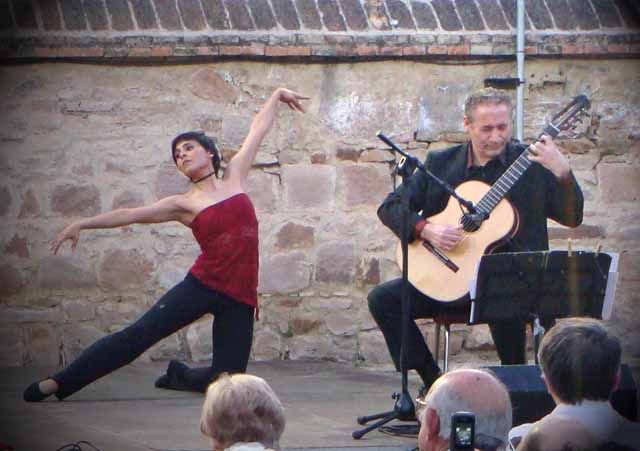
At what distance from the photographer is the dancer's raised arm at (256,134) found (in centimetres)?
757

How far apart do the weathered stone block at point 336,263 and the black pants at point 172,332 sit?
1528mm

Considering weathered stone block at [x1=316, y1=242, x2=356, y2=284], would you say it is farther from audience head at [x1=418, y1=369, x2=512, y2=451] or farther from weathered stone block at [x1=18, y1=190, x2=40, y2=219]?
audience head at [x1=418, y1=369, x2=512, y2=451]

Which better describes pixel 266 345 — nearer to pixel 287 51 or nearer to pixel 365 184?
pixel 365 184

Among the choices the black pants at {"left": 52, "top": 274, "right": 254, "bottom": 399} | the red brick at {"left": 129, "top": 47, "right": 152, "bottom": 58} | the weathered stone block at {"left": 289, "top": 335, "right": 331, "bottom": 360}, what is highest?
the red brick at {"left": 129, "top": 47, "right": 152, "bottom": 58}

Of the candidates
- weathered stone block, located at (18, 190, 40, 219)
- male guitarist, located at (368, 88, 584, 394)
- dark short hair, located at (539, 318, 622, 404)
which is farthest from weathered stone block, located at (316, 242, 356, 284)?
dark short hair, located at (539, 318, 622, 404)

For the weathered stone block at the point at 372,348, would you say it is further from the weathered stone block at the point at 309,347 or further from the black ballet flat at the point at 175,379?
the black ballet flat at the point at 175,379

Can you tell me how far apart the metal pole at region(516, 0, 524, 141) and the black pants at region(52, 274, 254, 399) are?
2.48 m

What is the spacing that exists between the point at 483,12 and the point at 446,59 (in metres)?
0.44

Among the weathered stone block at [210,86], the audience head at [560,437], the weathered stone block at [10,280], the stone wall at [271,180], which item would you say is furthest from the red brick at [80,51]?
the audience head at [560,437]

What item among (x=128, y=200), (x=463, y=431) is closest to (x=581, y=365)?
(x=463, y=431)

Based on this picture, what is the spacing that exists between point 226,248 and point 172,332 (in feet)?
1.78

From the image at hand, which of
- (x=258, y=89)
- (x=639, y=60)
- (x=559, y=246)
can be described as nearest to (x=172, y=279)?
(x=258, y=89)

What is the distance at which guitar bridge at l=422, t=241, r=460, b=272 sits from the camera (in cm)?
660

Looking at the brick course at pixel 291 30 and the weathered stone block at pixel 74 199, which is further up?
the brick course at pixel 291 30
